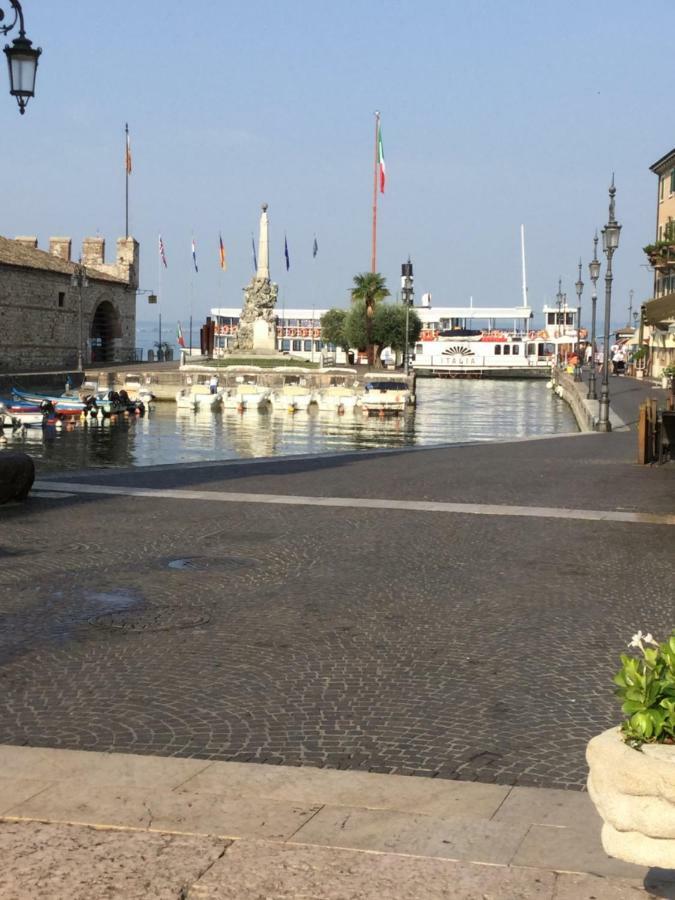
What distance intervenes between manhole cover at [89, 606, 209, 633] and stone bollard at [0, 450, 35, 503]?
21.0 ft

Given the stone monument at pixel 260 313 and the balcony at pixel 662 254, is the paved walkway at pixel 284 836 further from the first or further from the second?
the stone monument at pixel 260 313

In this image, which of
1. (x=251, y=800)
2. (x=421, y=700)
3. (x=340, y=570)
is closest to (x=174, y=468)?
(x=340, y=570)

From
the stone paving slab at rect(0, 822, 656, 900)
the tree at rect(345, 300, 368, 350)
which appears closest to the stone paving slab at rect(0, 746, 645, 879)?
the stone paving slab at rect(0, 822, 656, 900)

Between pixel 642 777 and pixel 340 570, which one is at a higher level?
pixel 642 777

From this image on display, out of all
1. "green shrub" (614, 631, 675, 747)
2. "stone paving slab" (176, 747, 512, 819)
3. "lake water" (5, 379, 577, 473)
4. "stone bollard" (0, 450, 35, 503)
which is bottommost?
"lake water" (5, 379, 577, 473)

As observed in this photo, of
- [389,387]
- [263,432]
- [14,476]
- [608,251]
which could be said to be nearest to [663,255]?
[389,387]

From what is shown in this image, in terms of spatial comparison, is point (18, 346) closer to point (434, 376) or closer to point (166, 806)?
point (434, 376)

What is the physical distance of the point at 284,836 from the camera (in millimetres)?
4695

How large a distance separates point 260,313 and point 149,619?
8054 cm

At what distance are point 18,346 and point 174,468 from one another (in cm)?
5371

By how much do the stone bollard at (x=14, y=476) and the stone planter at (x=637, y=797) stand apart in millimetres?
12590

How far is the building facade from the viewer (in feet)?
229

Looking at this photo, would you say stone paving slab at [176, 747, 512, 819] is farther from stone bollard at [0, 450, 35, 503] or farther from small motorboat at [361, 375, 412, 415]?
small motorboat at [361, 375, 412, 415]

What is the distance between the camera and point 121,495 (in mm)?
16469
